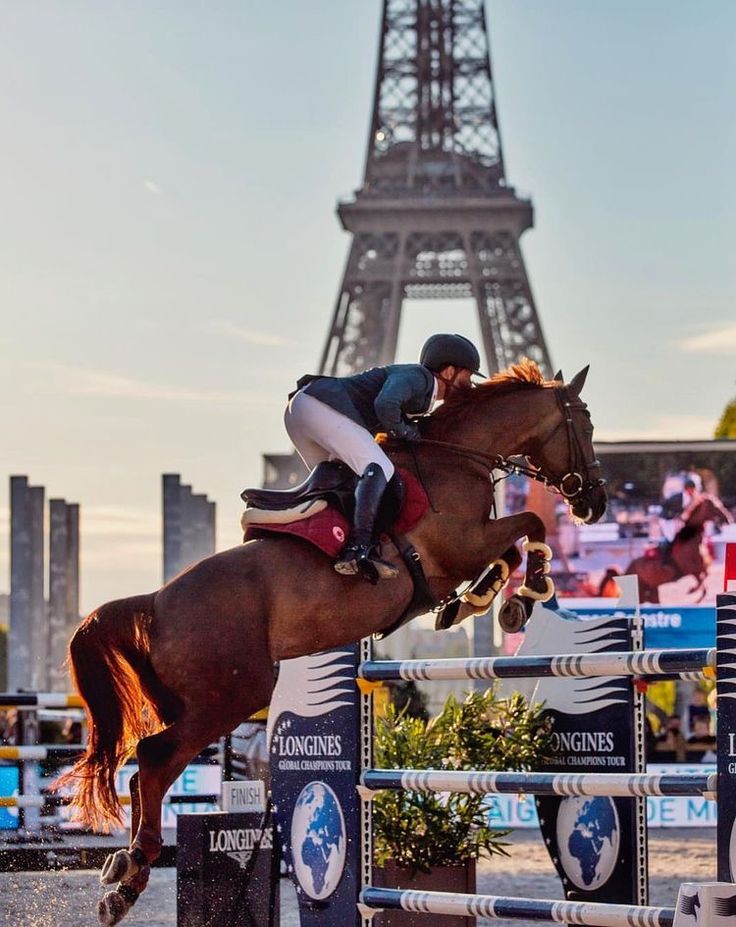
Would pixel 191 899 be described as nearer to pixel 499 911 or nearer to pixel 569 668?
pixel 499 911

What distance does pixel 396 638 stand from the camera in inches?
1401

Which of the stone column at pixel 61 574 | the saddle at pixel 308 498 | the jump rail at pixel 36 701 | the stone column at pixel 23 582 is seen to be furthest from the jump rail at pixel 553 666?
the stone column at pixel 61 574

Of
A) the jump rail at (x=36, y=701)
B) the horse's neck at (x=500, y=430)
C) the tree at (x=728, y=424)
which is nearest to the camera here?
the horse's neck at (x=500, y=430)

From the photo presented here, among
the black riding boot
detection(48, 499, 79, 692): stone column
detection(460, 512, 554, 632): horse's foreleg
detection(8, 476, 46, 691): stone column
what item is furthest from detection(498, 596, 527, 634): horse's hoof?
detection(48, 499, 79, 692): stone column

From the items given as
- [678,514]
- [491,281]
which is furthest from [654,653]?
[491,281]

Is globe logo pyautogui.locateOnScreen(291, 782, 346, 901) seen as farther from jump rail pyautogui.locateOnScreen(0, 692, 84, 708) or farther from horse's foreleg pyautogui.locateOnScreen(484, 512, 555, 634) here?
jump rail pyautogui.locateOnScreen(0, 692, 84, 708)

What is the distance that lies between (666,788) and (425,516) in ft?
4.76

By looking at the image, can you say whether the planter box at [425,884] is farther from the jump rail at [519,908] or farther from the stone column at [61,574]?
the stone column at [61,574]

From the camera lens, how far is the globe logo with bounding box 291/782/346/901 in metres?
6.99

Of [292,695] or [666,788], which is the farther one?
[292,695]

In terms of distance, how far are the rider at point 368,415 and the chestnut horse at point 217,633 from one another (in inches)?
6.1

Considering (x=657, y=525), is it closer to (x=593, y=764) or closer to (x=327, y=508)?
(x=593, y=764)

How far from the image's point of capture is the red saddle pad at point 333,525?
6.33m

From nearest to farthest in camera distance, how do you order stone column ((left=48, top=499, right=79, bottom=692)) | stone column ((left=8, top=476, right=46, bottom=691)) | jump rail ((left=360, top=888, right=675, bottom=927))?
jump rail ((left=360, top=888, right=675, bottom=927)), stone column ((left=8, top=476, right=46, bottom=691)), stone column ((left=48, top=499, right=79, bottom=692))
